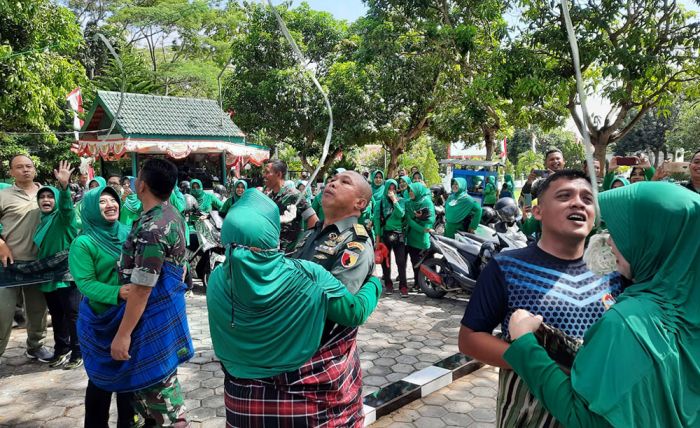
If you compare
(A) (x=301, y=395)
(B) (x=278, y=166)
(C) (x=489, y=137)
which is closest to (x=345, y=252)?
(A) (x=301, y=395)

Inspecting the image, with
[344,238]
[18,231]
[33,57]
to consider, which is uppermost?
[33,57]

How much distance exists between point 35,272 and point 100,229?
177cm

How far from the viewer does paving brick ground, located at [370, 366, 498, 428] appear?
3197mm

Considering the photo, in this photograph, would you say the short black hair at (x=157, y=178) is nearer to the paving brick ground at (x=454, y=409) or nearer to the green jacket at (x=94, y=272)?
the green jacket at (x=94, y=272)

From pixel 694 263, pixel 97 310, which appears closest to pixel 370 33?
pixel 97 310

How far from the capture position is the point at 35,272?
3.97 metres

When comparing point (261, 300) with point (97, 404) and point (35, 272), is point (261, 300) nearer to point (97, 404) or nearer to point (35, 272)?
point (97, 404)

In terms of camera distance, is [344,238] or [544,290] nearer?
[544,290]

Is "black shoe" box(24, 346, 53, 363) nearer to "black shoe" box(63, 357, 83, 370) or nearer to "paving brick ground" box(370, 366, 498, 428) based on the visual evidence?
"black shoe" box(63, 357, 83, 370)

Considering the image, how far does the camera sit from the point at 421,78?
54.7 ft

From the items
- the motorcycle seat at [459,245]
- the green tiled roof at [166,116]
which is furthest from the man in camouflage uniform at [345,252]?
the green tiled roof at [166,116]

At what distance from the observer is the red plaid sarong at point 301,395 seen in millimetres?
1790

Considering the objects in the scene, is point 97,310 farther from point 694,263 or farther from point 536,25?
point 536,25

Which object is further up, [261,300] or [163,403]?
[261,300]
